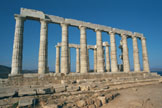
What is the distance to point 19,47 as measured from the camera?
13547mm

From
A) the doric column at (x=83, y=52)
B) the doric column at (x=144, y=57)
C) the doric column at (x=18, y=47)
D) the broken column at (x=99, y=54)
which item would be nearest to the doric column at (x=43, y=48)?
the doric column at (x=18, y=47)

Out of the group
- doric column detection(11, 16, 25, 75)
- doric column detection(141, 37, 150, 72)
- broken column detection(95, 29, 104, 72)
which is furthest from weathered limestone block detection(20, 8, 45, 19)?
doric column detection(141, 37, 150, 72)

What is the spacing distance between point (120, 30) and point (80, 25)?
998 cm

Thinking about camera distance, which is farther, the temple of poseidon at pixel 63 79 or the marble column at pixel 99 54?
the marble column at pixel 99 54

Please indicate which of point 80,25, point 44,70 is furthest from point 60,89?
point 80,25

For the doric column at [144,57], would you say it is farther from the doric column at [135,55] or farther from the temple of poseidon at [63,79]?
the doric column at [135,55]

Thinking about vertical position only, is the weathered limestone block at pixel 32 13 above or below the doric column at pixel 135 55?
above

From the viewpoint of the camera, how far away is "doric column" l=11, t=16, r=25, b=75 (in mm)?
12984

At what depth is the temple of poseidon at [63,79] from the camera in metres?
7.38

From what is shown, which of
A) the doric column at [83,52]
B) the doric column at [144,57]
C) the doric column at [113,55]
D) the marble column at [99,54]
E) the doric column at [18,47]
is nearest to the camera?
the doric column at [18,47]

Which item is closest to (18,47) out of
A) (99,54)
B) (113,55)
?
(99,54)

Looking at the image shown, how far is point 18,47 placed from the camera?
13.5 metres

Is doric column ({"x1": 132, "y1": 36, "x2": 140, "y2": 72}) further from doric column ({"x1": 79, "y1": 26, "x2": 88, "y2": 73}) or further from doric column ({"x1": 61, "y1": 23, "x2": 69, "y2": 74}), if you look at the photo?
doric column ({"x1": 61, "y1": 23, "x2": 69, "y2": 74})

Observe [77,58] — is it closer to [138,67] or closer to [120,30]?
[120,30]
